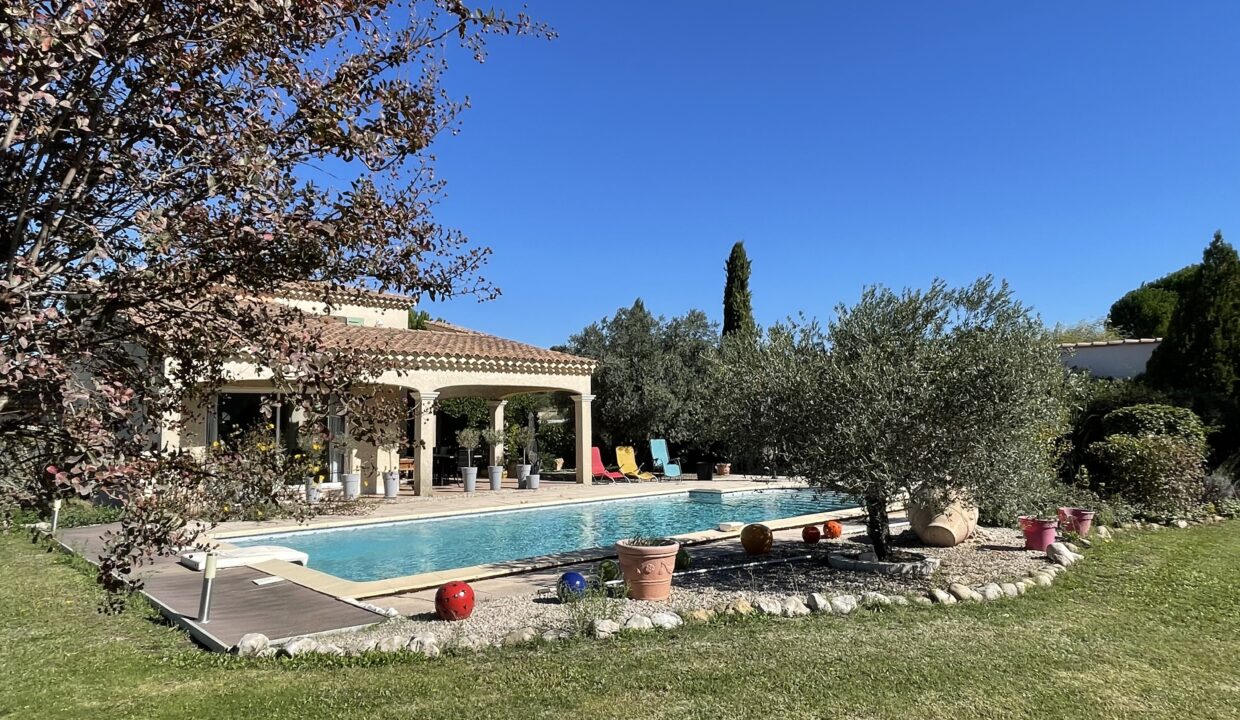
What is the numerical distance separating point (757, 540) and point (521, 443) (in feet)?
52.6

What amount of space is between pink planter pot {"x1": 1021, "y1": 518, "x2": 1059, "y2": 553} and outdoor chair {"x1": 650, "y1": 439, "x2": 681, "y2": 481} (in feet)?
56.9

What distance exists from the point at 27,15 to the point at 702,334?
98.2 feet

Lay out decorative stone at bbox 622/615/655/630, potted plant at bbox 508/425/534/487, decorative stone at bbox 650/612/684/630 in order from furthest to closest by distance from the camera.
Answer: potted plant at bbox 508/425/534/487 → decorative stone at bbox 650/612/684/630 → decorative stone at bbox 622/615/655/630

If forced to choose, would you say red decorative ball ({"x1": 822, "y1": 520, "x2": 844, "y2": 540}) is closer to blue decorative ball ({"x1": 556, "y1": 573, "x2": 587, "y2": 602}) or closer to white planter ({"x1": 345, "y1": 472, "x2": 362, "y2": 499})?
blue decorative ball ({"x1": 556, "y1": 573, "x2": 587, "y2": 602})

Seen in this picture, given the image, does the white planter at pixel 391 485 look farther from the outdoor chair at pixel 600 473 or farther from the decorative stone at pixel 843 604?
the decorative stone at pixel 843 604

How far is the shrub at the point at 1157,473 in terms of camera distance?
43.8ft

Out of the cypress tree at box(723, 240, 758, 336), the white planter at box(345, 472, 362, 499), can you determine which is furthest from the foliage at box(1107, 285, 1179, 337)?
the white planter at box(345, 472, 362, 499)

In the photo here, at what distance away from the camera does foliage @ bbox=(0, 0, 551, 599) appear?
7.77 ft

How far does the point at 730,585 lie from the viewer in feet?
29.2

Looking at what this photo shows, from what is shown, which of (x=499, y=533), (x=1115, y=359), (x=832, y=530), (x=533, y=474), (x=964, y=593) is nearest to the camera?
(x=964, y=593)

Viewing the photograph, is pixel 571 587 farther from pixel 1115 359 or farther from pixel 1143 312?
pixel 1143 312

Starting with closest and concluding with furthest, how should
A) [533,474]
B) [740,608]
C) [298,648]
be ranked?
[298,648]
[740,608]
[533,474]

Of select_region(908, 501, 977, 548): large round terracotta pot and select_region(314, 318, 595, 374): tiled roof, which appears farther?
select_region(314, 318, 595, 374): tiled roof

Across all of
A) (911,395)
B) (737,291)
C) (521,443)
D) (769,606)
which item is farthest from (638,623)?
(737,291)
